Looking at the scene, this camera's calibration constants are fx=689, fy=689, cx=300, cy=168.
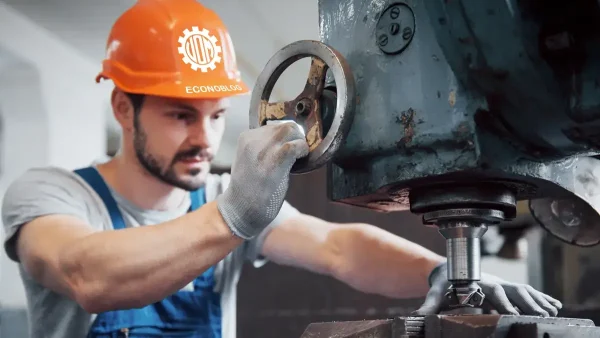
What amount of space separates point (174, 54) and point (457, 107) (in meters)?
1.21

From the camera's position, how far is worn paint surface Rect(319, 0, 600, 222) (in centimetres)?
77

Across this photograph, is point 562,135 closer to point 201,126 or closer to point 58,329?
point 201,126

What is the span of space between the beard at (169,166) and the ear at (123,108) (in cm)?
7

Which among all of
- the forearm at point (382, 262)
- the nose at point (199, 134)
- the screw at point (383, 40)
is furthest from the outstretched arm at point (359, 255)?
the screw at point (383, 40)

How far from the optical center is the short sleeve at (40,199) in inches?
69.2

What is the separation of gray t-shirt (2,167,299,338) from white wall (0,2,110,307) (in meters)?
1.54

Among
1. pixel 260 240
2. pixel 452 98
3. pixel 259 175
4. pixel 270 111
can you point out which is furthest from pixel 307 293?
pixel 452 98

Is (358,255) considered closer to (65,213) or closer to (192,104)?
(192,104)

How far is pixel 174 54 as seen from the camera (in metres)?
1.87

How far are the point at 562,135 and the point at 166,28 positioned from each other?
132 centimetres

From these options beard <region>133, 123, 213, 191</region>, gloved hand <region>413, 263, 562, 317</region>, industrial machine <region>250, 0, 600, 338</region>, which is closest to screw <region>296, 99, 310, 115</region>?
industrial machine <region>250, 0, 600, 338</region>

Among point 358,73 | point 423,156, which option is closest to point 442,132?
point 423,156

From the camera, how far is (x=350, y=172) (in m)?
0.96

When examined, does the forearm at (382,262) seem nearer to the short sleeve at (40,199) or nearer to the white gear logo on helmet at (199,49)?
the white gear logo on helmet at (199,49)
